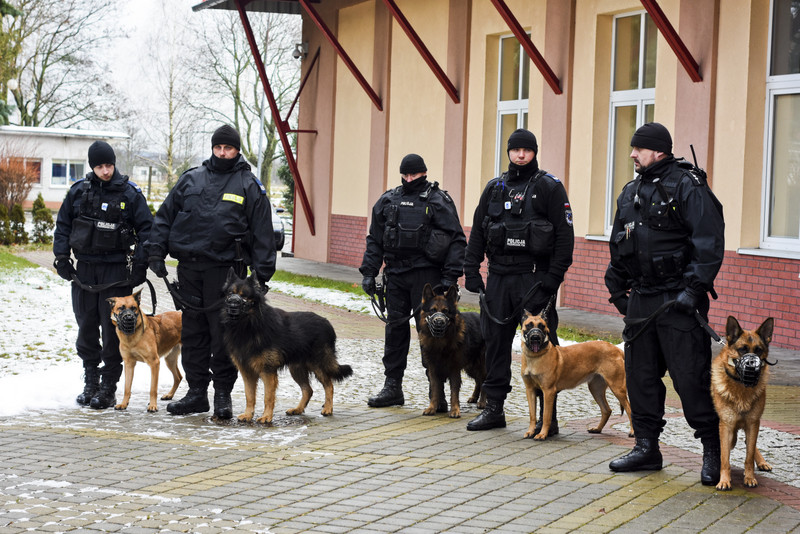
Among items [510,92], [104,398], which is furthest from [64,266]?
[510,92]

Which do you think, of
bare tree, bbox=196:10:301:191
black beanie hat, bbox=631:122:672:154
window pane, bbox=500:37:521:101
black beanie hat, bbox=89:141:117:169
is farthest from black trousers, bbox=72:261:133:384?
bare tree, bbox=196:10:301:191

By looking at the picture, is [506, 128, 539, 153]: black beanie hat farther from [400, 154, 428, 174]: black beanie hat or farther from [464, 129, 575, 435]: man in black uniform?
[400, 154, 428, 174]: black beanie hat

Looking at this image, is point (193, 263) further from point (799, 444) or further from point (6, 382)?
point (799, 444)

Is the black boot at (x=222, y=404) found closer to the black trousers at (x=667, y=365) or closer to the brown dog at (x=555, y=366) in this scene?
the brown dog at (x=555, y=366)

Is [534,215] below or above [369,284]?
above

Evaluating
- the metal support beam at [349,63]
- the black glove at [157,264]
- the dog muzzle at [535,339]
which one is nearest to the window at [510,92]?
the metal support beam at [349,63]

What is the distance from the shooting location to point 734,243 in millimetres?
13195

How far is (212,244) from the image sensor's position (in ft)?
26.4

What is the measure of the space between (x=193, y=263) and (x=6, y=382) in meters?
2.37

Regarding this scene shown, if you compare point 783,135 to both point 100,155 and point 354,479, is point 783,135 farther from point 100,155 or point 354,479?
point 354,479

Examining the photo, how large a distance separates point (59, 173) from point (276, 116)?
40885 mm

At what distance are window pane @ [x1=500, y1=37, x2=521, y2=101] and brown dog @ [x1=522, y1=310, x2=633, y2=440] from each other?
1126 cm

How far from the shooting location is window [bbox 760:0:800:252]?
12750mm

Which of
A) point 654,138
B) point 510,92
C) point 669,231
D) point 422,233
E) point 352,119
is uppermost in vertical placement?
point 510,92
